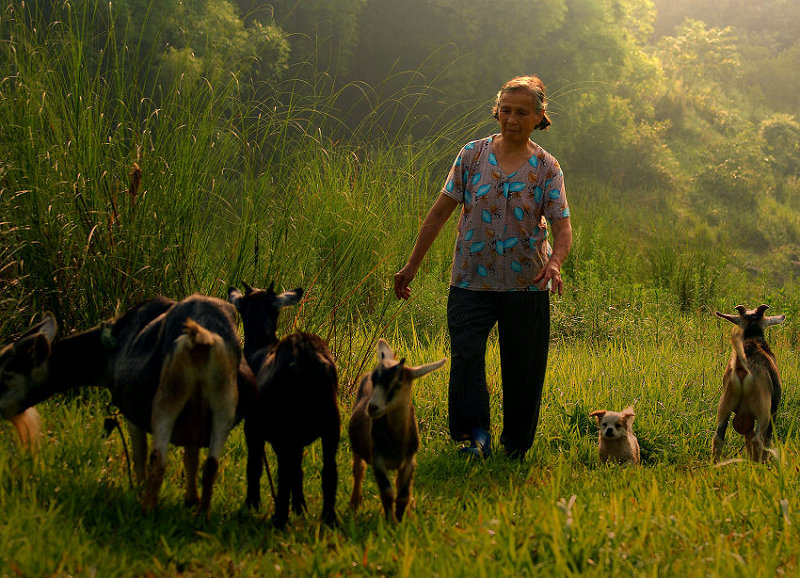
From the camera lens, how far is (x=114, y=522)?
3.44 m

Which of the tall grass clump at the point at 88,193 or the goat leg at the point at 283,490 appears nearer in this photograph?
the goat leg at the point at 283,490

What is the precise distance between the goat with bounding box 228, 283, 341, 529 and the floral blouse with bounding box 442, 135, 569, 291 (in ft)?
5.47

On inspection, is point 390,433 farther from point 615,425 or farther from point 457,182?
point 615,425

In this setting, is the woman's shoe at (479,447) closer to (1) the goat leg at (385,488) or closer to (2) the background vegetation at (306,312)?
(2) the background vegetation at (306,312)

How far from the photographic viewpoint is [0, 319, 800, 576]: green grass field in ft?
10.0

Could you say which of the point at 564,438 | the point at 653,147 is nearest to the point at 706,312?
the point at 564,438

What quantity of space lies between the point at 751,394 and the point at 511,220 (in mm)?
2020

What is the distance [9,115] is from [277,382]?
2.83 meters

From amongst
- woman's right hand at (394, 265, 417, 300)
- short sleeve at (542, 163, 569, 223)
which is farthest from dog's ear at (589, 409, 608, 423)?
woman's right hand at (394, 265, 417, 300)

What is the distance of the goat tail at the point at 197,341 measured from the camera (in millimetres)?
3203

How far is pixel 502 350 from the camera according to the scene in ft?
17.0

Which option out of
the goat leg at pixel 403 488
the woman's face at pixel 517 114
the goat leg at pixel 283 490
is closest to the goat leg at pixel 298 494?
the goat leg at pixel 283 490

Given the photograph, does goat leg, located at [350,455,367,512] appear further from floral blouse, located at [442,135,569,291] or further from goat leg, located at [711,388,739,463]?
goat leg, located at [711,388,739,463]

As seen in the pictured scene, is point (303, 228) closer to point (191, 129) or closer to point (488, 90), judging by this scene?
point (191, 129)
